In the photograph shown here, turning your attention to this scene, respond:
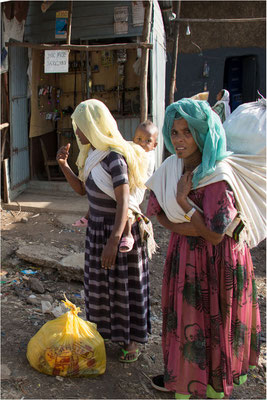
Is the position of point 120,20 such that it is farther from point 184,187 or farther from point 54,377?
point 54,377

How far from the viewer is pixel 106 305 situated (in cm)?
287

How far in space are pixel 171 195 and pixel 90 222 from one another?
787mm

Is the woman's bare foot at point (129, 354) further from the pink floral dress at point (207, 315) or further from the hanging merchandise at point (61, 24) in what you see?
the hanging merchandise at point (61, 24)

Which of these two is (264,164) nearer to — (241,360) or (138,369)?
(241,360)

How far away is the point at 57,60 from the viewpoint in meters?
6.54

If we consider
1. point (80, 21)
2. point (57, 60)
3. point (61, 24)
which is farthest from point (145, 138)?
point (80, 21)

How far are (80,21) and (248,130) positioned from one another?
6.24m

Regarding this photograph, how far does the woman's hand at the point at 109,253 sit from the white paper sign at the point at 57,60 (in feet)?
15.0

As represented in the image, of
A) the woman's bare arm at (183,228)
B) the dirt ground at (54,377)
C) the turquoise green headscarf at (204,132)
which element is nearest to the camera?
the turquoise green headscarf at (204,132)

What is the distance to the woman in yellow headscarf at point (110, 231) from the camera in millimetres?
2627

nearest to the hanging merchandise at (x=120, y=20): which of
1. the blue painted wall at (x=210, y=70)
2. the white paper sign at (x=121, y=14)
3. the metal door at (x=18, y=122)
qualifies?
the white paper sign at (x=121, y=14)

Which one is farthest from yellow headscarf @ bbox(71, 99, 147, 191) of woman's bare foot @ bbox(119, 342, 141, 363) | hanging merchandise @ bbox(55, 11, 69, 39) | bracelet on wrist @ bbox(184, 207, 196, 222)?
hanging merchandise @ bbox(55, 11, 69, 39)

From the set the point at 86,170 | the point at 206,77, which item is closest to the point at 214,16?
the point at 206,77

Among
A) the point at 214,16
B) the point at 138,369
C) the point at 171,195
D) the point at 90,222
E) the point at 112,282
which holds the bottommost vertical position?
the point at 138,369
